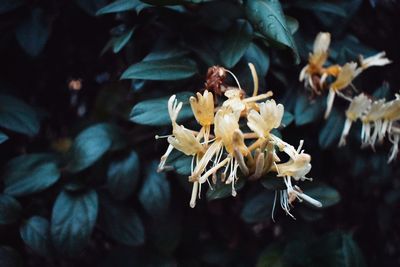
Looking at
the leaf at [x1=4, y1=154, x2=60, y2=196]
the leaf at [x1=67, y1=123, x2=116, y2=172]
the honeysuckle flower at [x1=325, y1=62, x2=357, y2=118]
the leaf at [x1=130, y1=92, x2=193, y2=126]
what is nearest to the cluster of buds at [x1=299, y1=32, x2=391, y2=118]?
the honeysuckle flower at [x1=325, y1=62, x2=357, y2=118]

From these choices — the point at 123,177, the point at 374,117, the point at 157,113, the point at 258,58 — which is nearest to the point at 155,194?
the point at 123,177

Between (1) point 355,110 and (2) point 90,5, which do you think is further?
(2) point 90,5

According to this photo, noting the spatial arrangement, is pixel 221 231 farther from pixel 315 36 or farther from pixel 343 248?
Result: pixel 315 36

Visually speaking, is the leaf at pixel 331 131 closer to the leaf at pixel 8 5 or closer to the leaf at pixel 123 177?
the leaf at pixel 123 177

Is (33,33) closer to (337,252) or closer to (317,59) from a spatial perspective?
(317,59)

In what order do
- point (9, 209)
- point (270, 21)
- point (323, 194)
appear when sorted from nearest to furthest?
point (270, 21) < point (9, 209) < point (323, 194)
